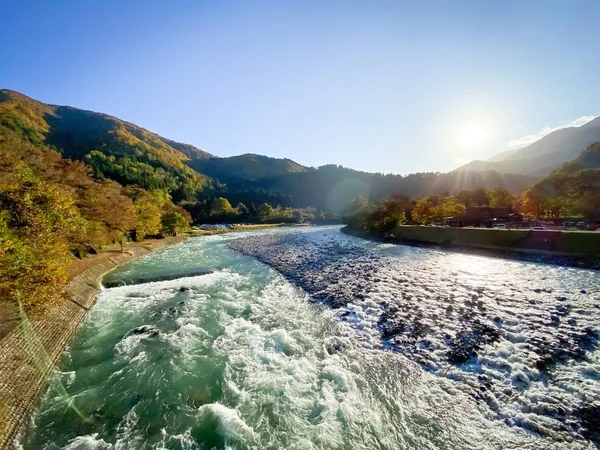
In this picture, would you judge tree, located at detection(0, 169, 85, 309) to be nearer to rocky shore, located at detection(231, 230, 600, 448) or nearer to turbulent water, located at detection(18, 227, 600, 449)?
turbulent water, located at detection(18, 227, 600, 449)

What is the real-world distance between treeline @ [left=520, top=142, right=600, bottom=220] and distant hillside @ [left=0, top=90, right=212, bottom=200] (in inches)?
5079

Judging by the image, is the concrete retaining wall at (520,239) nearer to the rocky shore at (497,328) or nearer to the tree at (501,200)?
the rocky shore at (497,328)

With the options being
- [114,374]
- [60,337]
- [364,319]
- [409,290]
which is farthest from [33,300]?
[409,290]

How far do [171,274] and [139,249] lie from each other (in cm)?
1766

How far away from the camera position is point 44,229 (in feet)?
40.0

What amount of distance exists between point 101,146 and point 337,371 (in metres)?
183

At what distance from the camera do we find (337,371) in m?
9.38

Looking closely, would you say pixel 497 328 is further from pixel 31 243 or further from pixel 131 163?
pixel 131 163

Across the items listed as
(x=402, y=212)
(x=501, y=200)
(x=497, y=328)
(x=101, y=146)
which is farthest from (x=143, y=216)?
(x=101, y=146)

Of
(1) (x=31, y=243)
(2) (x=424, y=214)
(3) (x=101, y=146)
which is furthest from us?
(3) (x=101, y=146)

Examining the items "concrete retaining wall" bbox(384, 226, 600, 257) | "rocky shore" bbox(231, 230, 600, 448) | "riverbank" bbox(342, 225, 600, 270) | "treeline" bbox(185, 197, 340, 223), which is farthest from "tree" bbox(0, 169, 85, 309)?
"treeline" bbox(185, 197, 340, 223)

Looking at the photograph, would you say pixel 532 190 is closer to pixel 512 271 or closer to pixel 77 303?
pixel 512 271

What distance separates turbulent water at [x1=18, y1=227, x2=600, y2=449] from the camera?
6844 millimetres

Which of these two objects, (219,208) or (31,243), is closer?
(31,243)
